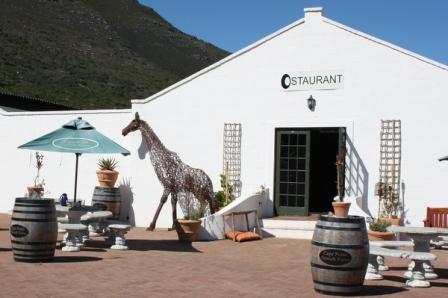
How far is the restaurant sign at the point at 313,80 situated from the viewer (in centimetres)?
1609

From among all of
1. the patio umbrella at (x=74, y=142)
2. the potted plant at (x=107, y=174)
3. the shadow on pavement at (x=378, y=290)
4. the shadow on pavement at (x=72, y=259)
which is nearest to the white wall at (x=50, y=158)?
the potted plant at (x=107, y=174)

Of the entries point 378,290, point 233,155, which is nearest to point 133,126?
point 233,155

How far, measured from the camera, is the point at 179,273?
10320mm

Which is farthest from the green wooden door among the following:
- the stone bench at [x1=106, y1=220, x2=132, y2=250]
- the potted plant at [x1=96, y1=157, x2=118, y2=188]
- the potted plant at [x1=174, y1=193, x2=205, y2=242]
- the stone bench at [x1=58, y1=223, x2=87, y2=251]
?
the stone bench at [x1=58, y1=223, x2=87, y2=251]

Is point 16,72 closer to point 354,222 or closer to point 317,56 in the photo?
point 317,56

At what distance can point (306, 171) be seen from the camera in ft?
53.6

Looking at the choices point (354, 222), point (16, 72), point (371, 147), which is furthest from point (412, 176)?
point (16, 72)

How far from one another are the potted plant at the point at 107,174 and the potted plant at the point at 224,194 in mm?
2963

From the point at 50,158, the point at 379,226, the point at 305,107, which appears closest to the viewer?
the point at 379,226

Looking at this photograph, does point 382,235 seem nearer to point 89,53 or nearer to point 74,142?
point 74,142

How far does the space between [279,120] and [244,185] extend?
1.86m

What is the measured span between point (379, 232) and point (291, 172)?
3.62 metres

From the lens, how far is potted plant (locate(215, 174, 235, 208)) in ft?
54.9

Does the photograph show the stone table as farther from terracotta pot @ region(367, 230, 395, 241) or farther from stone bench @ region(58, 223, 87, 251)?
stone bench @ region(58, 223, 87, 251)
